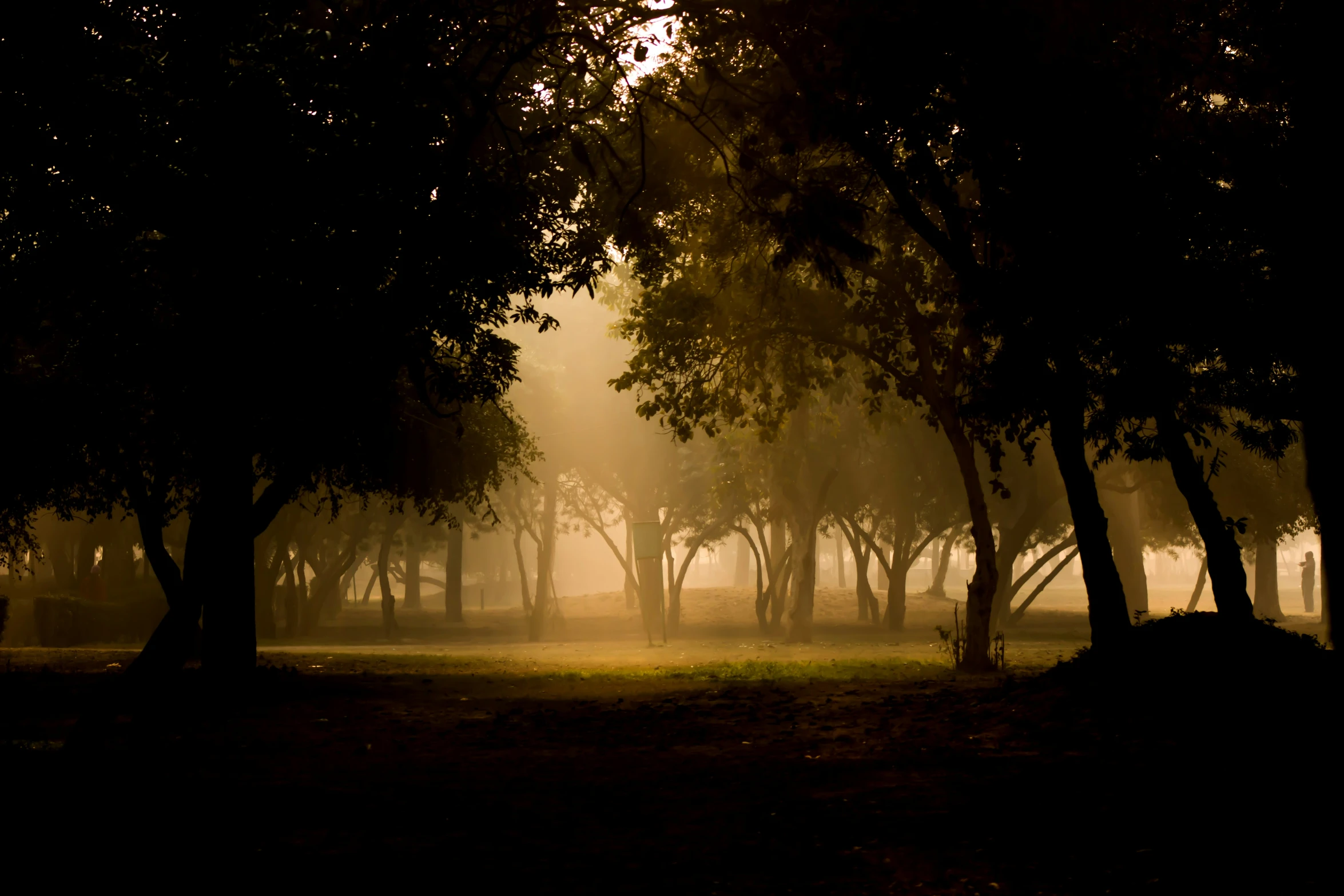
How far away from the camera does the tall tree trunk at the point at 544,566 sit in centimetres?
4453

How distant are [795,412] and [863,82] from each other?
25.2 m

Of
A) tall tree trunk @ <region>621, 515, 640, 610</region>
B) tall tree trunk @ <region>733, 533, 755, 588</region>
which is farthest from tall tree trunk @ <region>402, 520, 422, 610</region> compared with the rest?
tall tree trunk @ <region>733, 533, 755, 588</region>

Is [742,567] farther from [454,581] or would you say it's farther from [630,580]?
[454,581]

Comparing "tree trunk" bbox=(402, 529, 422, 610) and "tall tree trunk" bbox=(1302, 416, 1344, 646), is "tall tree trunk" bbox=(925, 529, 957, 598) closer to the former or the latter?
"tree trunk" bbox=(402, 529, 422, 610)

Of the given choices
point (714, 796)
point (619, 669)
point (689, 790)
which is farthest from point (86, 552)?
point (714, 796)

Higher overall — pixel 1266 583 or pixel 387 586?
pixel 387 586

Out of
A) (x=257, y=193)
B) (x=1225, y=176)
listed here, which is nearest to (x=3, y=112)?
(x=257, y=193)

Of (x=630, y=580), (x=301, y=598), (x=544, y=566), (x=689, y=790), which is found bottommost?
(x=301, y=598)

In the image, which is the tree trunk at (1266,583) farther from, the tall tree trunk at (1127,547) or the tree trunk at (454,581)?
the tree trunk at (454,581)

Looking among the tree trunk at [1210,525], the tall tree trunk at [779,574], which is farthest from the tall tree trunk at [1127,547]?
the tree trunk at [1210,525]

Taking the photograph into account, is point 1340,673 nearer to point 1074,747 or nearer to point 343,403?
point 1074,747

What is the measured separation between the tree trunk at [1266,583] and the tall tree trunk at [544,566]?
28.2 metres

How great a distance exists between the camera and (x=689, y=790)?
25.2 feet

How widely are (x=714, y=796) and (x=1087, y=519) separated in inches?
230
